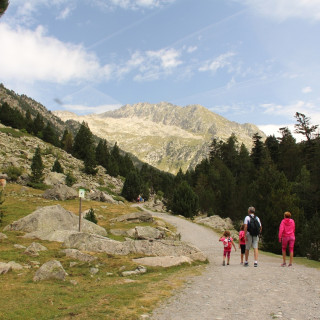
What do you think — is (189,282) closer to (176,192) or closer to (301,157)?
(176,192)

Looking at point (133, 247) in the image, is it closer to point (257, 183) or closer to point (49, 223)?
point (49, 223)

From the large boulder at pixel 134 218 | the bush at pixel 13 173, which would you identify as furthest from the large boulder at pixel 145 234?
the bush at pixel 13 173

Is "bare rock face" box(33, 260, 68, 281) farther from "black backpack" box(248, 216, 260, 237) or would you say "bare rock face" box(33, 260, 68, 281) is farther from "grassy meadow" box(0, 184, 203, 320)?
"black backpack" box(248, 216, 260, 237)

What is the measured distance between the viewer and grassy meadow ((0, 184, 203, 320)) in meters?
7.34

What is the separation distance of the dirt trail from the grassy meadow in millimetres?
681

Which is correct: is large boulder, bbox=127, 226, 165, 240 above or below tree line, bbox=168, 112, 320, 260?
below

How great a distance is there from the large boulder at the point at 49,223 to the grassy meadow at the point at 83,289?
291 centimetres

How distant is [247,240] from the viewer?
1416cm

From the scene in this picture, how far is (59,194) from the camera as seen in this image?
38.0 m

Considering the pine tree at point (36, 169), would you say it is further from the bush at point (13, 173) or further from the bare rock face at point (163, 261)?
the bare rock face at point (163, 261)

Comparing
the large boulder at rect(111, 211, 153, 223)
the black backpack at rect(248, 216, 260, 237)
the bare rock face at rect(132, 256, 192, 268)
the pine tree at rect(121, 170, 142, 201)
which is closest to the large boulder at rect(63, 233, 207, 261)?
the bare rock face at rect(132, 256, 192, 268)

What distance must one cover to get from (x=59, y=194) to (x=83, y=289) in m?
30.0

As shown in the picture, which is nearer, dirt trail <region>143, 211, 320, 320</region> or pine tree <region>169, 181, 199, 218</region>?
dirt trail <region>143, 211, 320, 320</region>

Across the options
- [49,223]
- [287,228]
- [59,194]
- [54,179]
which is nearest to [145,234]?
[49,223]
